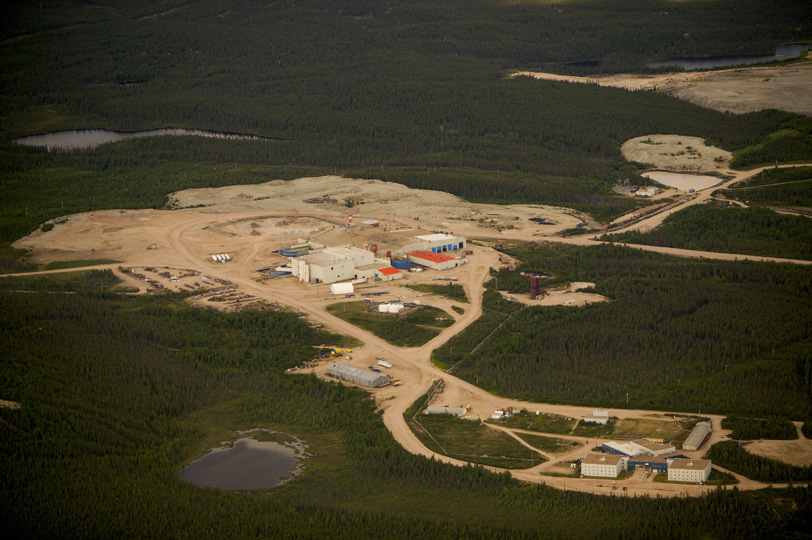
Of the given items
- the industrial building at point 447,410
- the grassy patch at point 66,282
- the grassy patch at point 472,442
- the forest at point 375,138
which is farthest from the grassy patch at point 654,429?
the forest at point 375,138

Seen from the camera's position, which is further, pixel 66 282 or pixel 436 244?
pixel 436 244

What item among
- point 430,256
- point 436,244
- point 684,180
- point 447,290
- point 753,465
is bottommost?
point 753,465

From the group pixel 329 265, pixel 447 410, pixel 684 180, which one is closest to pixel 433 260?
pixel 329 265

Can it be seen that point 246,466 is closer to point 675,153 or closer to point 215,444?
point 215,444

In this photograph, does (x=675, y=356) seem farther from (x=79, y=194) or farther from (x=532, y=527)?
(x=79, y=194)

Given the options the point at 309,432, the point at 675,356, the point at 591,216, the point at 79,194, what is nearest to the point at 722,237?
the point at 591,216

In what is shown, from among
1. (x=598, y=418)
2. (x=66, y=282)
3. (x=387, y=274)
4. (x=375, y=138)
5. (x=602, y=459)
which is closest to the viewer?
(x=602, y=459)
